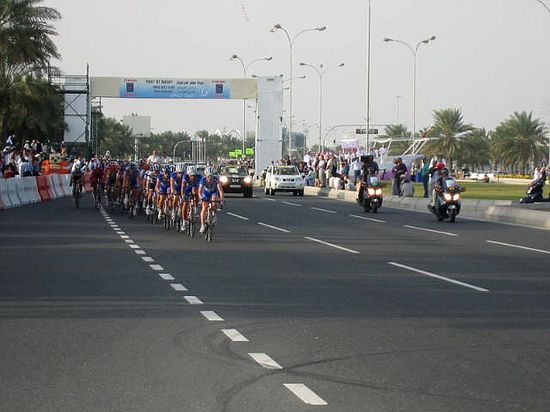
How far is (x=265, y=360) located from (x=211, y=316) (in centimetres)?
261

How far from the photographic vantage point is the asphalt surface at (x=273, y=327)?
7.72 metres

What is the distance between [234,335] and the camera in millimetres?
10312

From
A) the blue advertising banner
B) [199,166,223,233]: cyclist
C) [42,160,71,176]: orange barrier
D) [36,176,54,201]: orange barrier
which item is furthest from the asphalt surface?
the blue advertising banner

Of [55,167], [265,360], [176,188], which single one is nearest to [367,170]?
[176,188]

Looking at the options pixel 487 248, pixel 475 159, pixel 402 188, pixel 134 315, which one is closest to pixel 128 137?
pixel 475 159

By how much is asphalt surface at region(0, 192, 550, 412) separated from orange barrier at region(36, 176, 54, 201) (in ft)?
81.2

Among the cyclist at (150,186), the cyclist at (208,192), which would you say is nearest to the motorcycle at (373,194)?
the cyclist at (150,186)

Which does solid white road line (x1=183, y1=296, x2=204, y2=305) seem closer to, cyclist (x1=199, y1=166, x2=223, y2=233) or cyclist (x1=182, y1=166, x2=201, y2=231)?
cyclist (x1=199, y1=166, x2=223, y2=233)

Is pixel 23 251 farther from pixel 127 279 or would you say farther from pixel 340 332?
pixel 340 332

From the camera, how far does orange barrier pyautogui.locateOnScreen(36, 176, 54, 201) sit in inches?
1827

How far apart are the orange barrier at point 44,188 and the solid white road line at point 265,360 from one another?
38.1 m

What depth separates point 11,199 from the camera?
39.2m

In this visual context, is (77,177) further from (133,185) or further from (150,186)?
(150,186)

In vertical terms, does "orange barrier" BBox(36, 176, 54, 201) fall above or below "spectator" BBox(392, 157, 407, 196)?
below
